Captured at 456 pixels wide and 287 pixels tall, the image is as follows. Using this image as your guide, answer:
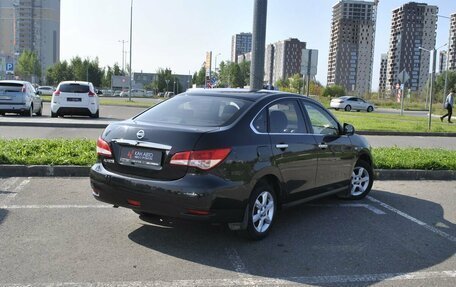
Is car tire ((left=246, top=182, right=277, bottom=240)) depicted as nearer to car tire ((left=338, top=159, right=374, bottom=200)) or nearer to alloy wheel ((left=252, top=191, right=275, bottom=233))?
alloy wheel ((left=252, top=191, right=275, bottom=233))

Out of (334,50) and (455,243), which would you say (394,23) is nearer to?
(334,50)

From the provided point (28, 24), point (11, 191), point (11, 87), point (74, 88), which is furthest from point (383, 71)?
point (11, 191)

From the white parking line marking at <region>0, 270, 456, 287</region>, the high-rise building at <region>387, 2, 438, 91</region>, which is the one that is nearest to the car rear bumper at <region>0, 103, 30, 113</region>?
the white parking line marking at <region>0, 270, 456, 287</region>

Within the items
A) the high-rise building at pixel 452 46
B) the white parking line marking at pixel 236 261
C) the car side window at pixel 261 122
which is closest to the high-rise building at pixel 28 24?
the high-rise building at pixel 452 46

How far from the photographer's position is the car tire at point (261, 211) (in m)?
5.00

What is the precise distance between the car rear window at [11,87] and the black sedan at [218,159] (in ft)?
48.9

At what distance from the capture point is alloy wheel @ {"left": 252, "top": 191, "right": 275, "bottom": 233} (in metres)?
5.11

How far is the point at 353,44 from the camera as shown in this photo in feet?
315

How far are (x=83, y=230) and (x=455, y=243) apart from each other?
4024mm

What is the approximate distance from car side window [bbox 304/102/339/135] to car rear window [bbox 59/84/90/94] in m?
14.5

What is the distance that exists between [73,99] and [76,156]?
10991 mm

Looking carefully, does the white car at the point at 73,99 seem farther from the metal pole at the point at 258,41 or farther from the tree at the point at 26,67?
the tree at the point at 26,67

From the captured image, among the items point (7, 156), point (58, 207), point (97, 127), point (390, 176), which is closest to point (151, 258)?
point (58, 207)

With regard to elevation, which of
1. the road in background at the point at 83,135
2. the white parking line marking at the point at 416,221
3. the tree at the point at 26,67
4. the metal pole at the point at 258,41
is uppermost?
the tree at the point at 26,67
